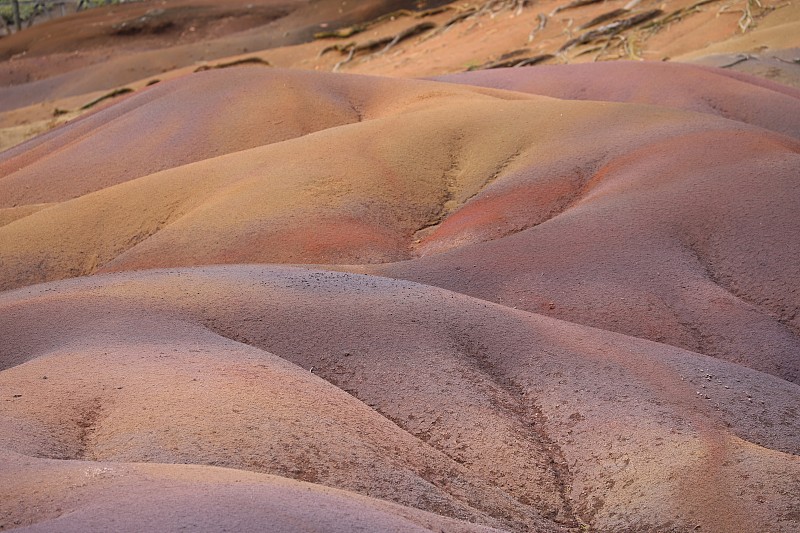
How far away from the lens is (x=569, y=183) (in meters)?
11.5

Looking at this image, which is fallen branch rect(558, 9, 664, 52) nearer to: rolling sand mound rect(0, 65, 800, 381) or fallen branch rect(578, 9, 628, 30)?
fallen branch rect(578, 9, 628, 30)

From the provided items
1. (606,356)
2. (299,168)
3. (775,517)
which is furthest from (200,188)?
(775,517)

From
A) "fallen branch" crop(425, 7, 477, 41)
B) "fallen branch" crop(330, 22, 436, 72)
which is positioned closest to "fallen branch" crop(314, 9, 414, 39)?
"fallen branch" crop(330, 22, 436, 72)

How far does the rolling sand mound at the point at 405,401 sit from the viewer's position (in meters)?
5.54

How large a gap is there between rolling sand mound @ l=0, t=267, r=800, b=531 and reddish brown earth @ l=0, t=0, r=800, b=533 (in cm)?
2

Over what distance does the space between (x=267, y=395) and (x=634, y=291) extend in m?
4.39

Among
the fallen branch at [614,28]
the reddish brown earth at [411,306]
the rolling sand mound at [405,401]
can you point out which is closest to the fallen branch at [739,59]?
the reddish brown earth at [411,306]

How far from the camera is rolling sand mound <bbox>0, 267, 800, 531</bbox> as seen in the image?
5.54 m

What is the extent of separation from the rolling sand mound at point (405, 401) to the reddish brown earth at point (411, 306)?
2 cm

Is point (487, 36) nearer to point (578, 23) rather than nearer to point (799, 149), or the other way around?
point (578, 23)

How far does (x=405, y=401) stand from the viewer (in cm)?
661

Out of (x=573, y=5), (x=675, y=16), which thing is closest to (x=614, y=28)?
(x=675, y=16)

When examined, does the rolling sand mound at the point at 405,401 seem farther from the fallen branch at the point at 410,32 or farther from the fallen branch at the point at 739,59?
the fallen branch at the point at 410,32

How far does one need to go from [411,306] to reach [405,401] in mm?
1207
